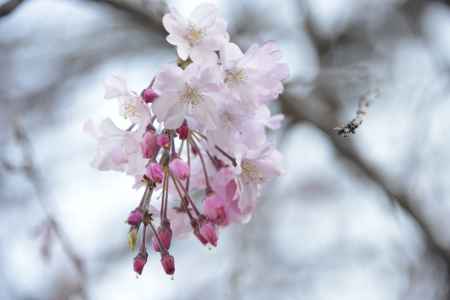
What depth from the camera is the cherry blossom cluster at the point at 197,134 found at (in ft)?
4.58

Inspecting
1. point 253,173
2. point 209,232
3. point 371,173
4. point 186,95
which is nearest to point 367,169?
point 371,173

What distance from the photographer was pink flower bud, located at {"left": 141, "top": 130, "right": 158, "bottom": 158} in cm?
140

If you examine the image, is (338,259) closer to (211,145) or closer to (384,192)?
(384,192)

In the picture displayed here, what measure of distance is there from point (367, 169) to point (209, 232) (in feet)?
6.64

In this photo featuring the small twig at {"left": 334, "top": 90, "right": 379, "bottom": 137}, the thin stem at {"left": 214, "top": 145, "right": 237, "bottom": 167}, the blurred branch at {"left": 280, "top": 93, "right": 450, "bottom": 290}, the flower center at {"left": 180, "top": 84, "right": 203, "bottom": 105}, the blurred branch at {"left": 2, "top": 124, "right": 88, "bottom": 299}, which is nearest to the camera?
the flower center at {"left": 180, "top": 84, "right": 203, "bottom": 105}

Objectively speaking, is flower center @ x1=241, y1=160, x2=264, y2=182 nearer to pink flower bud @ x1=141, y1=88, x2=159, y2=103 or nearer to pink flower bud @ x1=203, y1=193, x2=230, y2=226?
pink flower bud @ x1=203, y1=193, x2=230, y2=226

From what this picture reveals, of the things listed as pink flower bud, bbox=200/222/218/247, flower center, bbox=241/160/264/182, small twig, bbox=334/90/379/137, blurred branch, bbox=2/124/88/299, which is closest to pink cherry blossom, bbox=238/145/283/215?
flower center, bbox=241/160/264/182

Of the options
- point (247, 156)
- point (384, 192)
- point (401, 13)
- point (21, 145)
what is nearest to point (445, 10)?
point (401, 13)

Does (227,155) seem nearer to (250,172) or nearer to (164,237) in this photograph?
(250,172)

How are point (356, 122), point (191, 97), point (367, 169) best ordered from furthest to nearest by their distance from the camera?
→ point (367, 169) → point (356, 122) → point (191, 97)

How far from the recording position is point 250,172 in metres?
1.53

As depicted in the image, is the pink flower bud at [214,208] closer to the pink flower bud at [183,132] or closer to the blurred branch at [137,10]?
the pink flower bud at [183,132]

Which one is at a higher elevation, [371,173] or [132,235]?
[132,235]

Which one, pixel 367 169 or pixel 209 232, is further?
pixel 367 169
